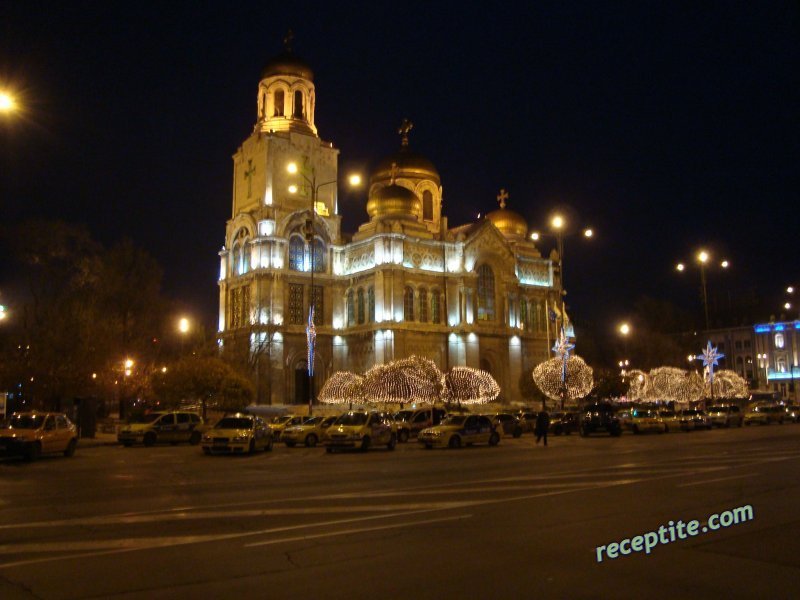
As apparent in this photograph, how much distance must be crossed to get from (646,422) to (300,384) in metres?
24.8

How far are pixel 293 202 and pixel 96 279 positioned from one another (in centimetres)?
1641

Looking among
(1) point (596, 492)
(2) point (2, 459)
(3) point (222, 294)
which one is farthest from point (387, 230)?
(1) point (596, 492)

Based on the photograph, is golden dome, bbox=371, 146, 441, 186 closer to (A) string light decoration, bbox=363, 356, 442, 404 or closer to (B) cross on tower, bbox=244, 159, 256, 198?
(B) cross on tower, bbox=244, 159, 256, 198

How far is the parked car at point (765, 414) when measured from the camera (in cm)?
4722

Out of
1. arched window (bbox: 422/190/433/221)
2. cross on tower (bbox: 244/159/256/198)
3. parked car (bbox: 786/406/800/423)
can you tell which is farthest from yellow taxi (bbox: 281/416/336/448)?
arched window (bbox: 422/190/433/221)

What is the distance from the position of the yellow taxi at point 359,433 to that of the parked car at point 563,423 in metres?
12.4

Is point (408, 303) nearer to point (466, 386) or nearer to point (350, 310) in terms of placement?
point (350, 310)

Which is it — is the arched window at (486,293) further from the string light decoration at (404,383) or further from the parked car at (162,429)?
the parked car at (162,429)

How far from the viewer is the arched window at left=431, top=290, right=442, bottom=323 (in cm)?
5550

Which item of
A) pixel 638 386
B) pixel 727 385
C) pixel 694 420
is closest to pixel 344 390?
pixel 694 420

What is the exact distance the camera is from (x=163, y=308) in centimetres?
4812

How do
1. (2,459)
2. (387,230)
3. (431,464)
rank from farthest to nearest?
(387,230) → (2,459) → (431,464)

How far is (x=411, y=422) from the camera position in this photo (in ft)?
114

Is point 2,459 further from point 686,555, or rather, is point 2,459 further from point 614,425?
point 614,425
